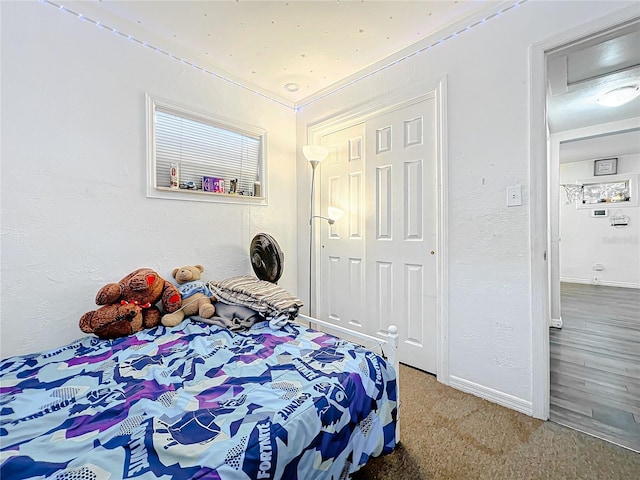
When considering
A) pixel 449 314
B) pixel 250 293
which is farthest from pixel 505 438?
pixel 250 293

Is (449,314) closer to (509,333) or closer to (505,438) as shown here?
(509,333)

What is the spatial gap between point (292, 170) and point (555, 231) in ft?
10.4

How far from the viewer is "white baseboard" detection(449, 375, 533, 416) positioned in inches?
68.0

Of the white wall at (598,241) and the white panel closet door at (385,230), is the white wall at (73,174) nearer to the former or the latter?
the white panel closet door at (385,230)

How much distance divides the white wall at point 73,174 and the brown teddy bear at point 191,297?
0.45 ft

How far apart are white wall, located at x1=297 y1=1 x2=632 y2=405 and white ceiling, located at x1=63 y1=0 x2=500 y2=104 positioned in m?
0.28

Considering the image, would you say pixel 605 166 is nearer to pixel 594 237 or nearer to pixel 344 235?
pixel 594 237

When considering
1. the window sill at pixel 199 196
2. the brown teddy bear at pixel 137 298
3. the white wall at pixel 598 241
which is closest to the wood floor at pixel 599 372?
the white wall at pixel 598 241

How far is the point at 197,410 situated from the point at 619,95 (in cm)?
422

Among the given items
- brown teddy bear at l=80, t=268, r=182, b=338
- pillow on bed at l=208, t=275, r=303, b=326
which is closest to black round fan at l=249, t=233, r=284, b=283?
pillow on bed at l=208, t=275, r=303, b=326

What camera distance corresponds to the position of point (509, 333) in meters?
1.79

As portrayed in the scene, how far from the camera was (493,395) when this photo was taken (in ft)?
6.06

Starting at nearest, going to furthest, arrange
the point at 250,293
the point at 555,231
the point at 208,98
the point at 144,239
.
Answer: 1. the point at 250,293
2. the point at 144,239
3. the point at 208,98
4. the point at 555,231

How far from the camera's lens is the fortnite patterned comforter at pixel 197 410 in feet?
2.50
